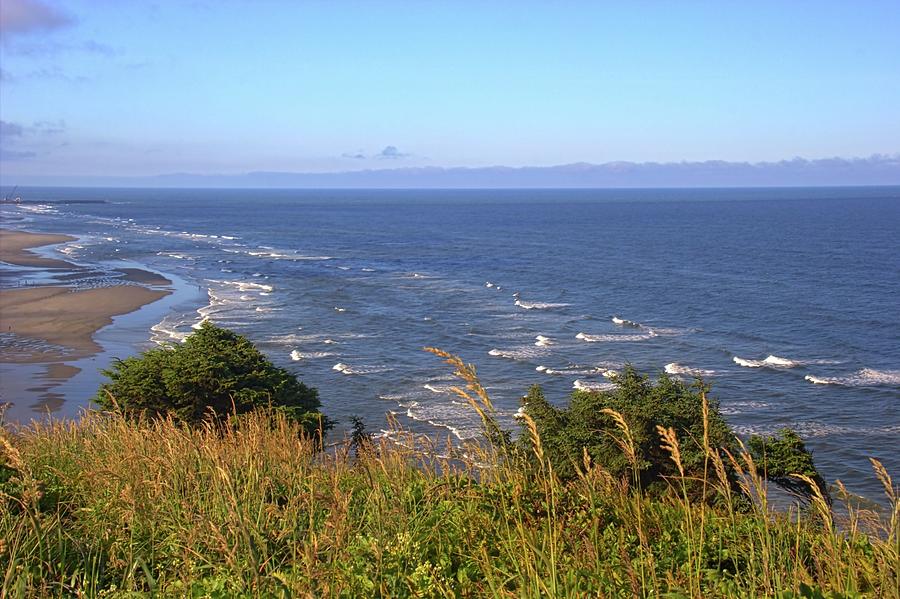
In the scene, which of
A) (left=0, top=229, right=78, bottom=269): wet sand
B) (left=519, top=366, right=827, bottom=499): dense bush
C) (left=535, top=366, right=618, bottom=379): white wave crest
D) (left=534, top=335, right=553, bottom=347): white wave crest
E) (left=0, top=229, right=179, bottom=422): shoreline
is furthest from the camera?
(left=0, top=229, right=78, bottom=269): wet sand

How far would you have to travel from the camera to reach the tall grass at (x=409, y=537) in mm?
4215

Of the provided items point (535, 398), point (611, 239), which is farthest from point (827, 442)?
point (611, 239)

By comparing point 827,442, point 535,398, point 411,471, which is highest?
point 411,471

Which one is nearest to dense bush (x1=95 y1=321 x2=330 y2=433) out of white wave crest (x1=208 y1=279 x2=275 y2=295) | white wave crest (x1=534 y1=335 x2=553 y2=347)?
white wave crest (x1=534 y1=335 x2=553 y2=347)

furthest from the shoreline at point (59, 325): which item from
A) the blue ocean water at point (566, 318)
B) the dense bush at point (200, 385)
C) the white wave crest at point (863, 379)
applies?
the white wave crest at point (863, 379)

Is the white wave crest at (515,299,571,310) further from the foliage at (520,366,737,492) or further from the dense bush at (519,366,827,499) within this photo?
the dense bush at (519,366,827,499)

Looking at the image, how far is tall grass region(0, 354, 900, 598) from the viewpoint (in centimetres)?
421

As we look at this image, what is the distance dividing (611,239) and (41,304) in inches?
3163

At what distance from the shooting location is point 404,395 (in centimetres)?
3578

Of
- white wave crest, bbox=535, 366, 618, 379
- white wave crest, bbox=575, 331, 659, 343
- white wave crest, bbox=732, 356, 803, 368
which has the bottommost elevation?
white wave crest, bbox=732, 356, 803, 368

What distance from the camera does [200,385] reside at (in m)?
22.6

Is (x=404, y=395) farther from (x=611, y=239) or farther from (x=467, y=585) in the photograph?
(x=611, y=239)

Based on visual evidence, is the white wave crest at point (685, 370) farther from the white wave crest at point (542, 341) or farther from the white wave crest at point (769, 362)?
the white wave crest at point (542, 341)

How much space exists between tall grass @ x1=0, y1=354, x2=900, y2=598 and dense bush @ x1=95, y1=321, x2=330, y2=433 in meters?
14.9
